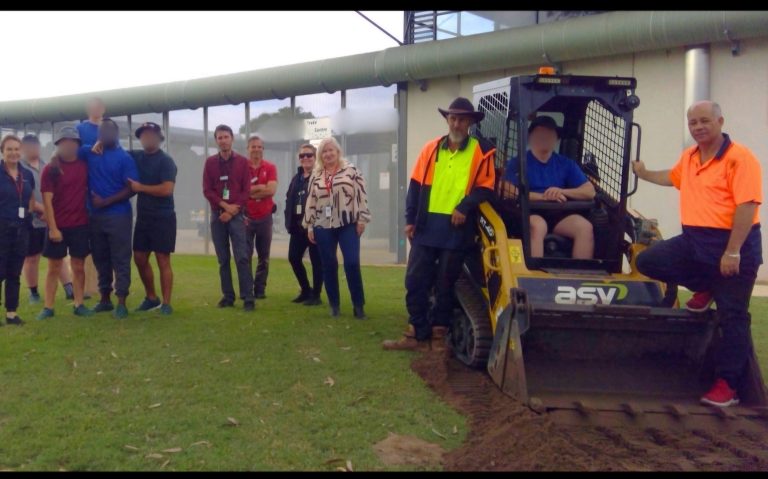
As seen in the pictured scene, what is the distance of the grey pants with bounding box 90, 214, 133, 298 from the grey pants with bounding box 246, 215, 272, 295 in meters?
1.77

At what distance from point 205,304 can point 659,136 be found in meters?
7.74

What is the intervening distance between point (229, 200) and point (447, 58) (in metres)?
6.82

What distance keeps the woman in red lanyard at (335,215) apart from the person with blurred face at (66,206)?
241cm

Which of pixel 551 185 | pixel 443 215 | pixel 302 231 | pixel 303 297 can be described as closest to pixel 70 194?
pixel 302 231

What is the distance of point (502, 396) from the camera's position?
560 cm

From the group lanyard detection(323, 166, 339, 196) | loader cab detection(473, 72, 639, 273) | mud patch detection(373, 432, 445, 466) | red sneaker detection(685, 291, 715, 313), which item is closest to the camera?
mud patch detection(373, 432, 445, 466)

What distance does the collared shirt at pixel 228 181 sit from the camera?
9.05 meters

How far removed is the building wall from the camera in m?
12.0

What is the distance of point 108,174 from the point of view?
334 inches

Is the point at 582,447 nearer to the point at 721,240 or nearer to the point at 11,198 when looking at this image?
the point at 721,240

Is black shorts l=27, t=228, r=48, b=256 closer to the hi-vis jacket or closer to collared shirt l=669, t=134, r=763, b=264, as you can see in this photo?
the hi-vis jacket

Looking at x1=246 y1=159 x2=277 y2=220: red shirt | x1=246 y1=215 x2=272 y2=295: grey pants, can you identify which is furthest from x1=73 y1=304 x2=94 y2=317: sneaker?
Result: x1=246 y1=159 x2=277 y2=220: red shirt

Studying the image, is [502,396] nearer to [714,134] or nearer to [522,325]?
[522,325]

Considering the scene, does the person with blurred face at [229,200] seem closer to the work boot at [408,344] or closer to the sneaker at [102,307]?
the sneaker at [102,307]
